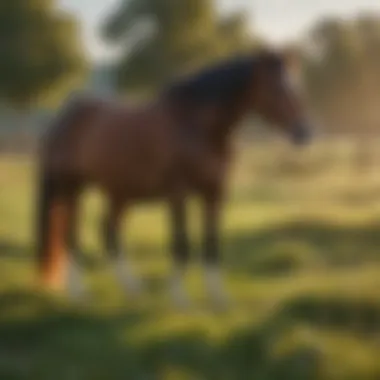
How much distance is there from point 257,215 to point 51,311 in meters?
0.30

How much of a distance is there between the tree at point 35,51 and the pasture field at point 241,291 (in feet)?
0.33

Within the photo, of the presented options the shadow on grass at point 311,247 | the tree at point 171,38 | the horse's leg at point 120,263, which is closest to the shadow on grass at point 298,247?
the shadow on grass at point 311,247

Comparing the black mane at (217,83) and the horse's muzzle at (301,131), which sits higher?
the black mane at (217,83)

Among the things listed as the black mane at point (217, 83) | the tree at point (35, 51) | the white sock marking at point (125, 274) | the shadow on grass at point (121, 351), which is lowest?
the shadow on grass at point (121, 351)

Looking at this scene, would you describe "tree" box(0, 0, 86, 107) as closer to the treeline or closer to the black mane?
the treeline

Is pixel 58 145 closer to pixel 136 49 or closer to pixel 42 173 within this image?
pixel 42 173

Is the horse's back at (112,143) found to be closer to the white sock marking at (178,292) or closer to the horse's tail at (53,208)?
the horse's tail at (53,208)

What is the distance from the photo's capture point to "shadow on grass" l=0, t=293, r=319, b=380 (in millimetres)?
814

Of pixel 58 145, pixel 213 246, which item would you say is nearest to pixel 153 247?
pixel 213 246

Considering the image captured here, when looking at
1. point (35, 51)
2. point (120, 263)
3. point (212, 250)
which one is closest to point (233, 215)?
point (212, 250)

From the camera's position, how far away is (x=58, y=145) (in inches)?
32.9

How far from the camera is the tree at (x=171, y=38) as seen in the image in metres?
0.81

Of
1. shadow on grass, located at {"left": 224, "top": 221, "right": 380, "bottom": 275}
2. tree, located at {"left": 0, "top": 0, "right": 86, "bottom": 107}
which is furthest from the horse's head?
tree, located at {"left": 0, "top": 0, "right": 86, "bottom": 107}

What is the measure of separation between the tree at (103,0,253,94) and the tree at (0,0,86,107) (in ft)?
0.18
